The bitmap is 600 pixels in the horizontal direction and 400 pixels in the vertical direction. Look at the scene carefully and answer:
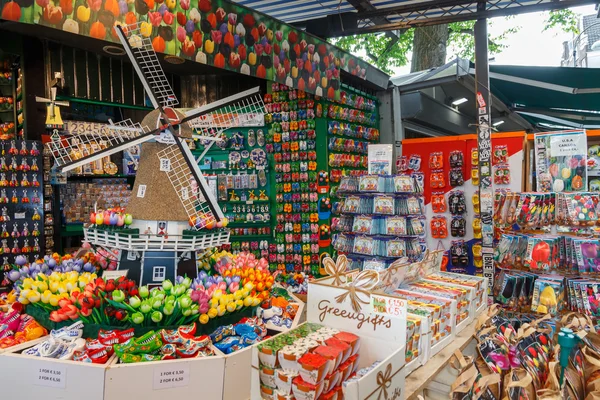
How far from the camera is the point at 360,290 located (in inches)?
76.8

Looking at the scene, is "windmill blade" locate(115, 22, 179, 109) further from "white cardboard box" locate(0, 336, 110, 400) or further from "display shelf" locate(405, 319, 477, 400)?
"display shelf" locate(405, 319, 477, 400)

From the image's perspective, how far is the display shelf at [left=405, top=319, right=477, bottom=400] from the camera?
183cm

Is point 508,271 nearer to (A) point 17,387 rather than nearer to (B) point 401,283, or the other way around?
(B) point 401,283

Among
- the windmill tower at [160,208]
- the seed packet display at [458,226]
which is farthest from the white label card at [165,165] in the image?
the seed packet display at [458,226]

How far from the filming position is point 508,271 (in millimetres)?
3535

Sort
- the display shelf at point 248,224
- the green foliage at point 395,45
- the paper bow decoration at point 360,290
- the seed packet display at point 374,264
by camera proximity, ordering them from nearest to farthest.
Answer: the paper bow decoration at point 360,290 → the seed packet display at point 374,264 → the display shelf at point 248,224 → the green foliage at point 395,45

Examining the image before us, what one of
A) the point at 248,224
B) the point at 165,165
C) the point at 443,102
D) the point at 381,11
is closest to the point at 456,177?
the point at 381,11

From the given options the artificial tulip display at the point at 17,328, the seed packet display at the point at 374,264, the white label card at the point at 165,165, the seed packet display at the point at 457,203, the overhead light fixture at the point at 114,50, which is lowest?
the artificial tulip display at the point at 17,328

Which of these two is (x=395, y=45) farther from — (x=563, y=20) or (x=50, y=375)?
(x=50, y=375)

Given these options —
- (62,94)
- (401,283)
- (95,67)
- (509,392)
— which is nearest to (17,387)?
(401,283)

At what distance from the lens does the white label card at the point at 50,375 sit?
229cm

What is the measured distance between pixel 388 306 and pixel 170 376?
1.18m

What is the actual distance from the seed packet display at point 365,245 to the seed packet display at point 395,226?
208mm

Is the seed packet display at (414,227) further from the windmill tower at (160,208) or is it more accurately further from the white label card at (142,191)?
the white label card at (142,191)
